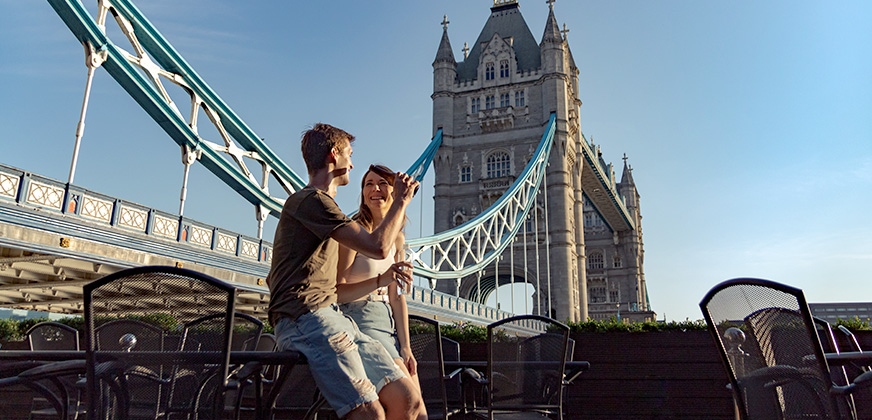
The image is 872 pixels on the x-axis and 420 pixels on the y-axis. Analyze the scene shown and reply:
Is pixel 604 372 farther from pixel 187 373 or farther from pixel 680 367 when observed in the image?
pixel 187 373

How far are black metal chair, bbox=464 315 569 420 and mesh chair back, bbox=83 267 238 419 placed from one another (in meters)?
1.45

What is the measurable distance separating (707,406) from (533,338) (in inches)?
148

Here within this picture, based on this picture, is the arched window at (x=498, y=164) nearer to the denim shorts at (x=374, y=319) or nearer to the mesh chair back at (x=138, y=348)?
the denim shorts at (x=374, y=319)

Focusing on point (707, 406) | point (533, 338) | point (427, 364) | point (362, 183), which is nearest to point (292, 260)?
point (362, 183)

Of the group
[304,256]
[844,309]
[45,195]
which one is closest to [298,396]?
[304,256]

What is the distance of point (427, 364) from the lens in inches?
117

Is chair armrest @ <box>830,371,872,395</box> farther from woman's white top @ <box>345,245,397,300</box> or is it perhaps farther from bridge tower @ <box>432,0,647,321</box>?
bridge tower @ <box>432,0,647,321</box>

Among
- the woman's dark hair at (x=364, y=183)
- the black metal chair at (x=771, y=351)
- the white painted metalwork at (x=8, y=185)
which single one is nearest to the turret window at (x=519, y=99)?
the white painted metalwork at (x=8, y=185)

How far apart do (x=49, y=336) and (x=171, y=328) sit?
2688mm

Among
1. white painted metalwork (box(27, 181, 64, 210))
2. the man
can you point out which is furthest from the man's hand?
white painted metalwork (box(27, 181, 64, 210))

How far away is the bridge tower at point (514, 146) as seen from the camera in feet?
105

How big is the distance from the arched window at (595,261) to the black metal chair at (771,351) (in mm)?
48828

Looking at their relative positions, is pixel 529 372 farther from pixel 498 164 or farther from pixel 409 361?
pixel 498 164

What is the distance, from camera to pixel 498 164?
1342 inches
